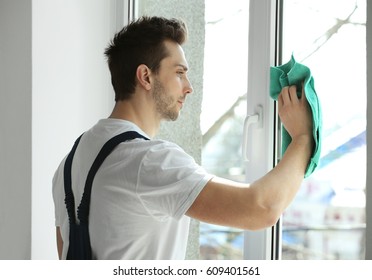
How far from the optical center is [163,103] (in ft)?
5.16

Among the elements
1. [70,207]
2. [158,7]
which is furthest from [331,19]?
[70,207]

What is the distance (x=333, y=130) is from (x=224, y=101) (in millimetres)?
422

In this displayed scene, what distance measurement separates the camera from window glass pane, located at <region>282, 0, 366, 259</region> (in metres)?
1.61

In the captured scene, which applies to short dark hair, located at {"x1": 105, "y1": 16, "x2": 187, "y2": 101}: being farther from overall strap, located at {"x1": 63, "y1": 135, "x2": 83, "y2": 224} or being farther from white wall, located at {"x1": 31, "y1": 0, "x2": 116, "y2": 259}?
white wall, located at {"x1": 31, "y1": 0, "x2": 116, "y2": 259}

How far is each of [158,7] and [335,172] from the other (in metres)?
0.98

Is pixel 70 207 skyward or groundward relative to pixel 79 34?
groundward

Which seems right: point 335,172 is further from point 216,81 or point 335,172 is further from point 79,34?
point 79,34

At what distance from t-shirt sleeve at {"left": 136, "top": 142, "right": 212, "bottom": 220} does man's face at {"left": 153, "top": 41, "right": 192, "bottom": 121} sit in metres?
0.26

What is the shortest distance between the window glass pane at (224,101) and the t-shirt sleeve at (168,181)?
2.00 ft

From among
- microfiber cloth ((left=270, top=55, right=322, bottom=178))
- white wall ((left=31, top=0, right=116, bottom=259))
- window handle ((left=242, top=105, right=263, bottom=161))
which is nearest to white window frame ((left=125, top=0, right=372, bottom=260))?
window handle ((left=242, top=105, right=263, bottom=161))

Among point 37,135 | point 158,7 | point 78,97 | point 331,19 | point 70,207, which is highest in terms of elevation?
point 158,7

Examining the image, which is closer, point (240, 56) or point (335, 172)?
point (335, 172)

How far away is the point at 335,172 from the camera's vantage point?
167 centimetres
